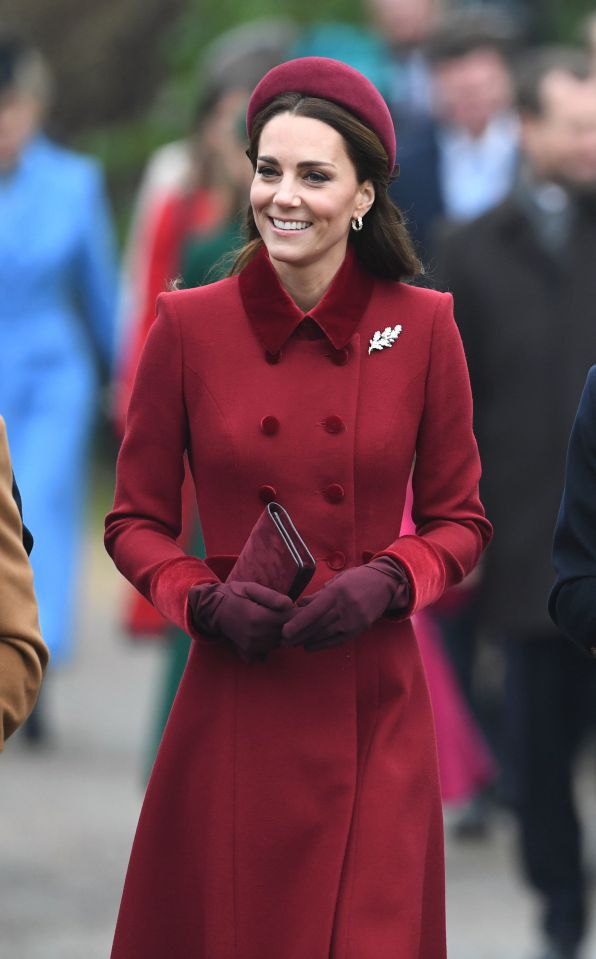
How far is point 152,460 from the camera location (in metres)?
4.32

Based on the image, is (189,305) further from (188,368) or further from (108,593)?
(108,593)

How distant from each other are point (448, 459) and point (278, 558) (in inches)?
17.0

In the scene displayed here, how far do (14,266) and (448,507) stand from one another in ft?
17.7

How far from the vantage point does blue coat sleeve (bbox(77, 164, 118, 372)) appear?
9.68m

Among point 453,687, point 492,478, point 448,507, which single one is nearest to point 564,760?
point 492,478

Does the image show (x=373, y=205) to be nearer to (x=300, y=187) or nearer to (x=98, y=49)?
(x=300, y=187)

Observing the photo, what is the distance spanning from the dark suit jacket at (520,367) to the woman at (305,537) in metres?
2.44

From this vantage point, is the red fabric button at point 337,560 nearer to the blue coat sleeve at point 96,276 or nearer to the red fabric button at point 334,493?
the red fabric button at point 334,493

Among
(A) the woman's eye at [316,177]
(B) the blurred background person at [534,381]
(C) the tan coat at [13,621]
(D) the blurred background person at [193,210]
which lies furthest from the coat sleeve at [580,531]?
(D) the blurred background person at [193,210]

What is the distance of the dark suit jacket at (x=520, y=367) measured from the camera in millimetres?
6812

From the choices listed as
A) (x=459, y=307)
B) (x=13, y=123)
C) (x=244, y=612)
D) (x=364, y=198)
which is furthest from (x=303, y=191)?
(x=13, y=123)

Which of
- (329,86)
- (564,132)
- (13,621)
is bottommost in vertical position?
(13,621)

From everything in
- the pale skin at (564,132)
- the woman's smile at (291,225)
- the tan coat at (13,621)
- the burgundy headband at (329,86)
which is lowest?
the tan coat at (13,621)

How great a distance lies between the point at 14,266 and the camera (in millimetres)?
9516
